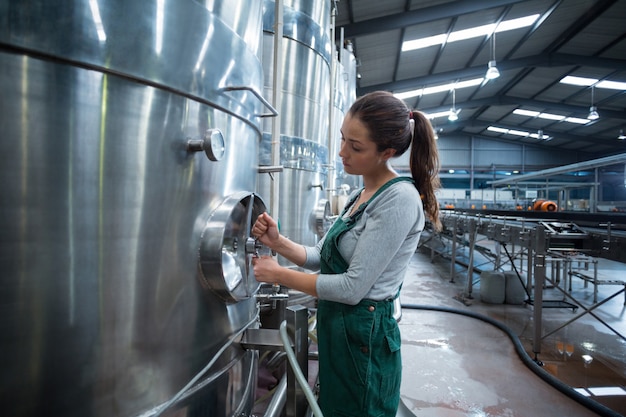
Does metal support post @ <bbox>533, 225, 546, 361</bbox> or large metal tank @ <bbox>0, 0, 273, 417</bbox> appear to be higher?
large metal tank @ <bbox>0, 0, 273, 417</bbox>

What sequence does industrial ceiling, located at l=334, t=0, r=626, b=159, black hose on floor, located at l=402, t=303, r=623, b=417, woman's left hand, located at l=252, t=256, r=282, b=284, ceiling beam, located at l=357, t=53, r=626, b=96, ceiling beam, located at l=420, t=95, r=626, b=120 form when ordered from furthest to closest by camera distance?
ceiling beam, located at l=420, t=95, r=626, b=120, ceiling beam, located at l=357, t=53, r=626, b=96, industrial ceiling, located at l=334, t=0, r=626, b=159, black hose on floor, located at l=402, t=303, r=623, b=417, woman's left hand, located at l=252, t=256, r=282, b=284

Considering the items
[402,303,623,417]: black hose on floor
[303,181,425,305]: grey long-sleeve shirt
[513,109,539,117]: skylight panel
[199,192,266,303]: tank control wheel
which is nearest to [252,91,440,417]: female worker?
[303,181,425,305]: grey long-sleeve shirt

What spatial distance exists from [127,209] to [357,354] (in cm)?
68

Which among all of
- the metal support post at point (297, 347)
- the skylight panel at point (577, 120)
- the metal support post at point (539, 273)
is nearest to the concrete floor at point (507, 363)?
the metal support post at point (539, 273)

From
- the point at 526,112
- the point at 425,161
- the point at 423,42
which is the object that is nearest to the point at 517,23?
the point at 423,42

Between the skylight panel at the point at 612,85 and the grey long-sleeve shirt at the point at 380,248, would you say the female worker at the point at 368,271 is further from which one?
the skylight panel at the point at 612,85

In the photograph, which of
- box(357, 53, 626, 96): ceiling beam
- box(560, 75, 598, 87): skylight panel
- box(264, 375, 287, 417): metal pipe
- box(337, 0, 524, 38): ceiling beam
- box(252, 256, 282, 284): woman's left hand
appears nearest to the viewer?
box(252, 256, 282, 284): woman's left hand

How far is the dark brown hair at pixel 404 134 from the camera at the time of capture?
3.12 feet

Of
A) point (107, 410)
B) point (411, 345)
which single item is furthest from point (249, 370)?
point (411, 345)

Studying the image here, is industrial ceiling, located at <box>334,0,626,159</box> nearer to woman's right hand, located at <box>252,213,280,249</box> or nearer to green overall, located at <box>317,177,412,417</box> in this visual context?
woman's right hand, located at <box>252,213,280,249</box>

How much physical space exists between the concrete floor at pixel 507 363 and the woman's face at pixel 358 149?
5.80 feet

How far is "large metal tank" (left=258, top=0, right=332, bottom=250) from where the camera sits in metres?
2.47

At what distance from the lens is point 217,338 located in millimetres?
1069

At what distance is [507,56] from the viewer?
969 centimetres
